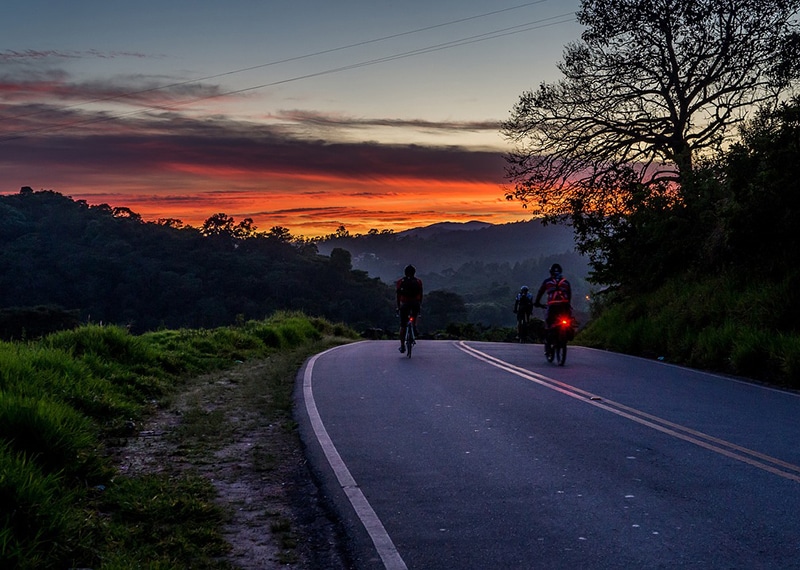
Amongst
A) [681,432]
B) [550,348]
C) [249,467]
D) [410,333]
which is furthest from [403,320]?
[249,467]

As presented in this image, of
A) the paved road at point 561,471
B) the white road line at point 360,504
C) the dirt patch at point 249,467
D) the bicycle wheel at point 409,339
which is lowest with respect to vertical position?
the dirt patch at point 249,467

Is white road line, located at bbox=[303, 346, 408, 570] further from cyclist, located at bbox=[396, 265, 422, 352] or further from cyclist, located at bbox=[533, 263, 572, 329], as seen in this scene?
cyclist, located at bbox=[396, 265, 422, 352]

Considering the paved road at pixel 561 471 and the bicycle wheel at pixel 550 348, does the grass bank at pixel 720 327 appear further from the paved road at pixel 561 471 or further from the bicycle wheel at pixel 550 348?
the bicycle wheel at pixel 550 348

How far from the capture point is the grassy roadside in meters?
4.73

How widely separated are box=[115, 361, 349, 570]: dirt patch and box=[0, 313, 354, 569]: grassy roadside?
0.03m

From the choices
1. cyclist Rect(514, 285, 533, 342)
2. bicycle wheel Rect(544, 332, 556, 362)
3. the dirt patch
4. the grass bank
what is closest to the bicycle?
bicycle wheel Rect(544, 332, 556, 362)

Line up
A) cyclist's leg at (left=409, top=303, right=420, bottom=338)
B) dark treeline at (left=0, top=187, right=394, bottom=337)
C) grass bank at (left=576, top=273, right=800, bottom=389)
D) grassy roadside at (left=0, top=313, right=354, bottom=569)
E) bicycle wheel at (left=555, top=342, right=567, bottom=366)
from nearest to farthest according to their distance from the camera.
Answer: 1. grassy roadside at (left=0, top=313, right=354, bottom=569)
2. grass bank at (left=576, top=273, right=800, bottom=389)
3. bicycle wheel at (left=555, top=342, right=567, bottom=366)
4. cyclist's leg at (left=409, top=303, right=420, bottom=338)
5. dark treeline at (left=0, top=187, right=394, bottom=337)

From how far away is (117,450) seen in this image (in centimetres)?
771

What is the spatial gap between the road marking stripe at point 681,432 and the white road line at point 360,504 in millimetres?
3477

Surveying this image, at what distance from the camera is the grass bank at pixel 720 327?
13.0m

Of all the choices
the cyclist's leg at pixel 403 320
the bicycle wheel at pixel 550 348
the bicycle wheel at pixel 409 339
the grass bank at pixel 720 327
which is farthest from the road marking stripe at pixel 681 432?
the cyclist's leg at pixel 403 320

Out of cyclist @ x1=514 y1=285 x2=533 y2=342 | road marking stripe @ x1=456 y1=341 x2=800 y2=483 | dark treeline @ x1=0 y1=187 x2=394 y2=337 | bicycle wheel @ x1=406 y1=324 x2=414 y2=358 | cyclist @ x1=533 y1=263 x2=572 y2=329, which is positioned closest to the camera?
road marking stripe @ x1=456 y1=341 x2=800 y2=483

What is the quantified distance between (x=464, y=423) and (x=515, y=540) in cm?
406

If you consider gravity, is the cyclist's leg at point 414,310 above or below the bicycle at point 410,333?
above
